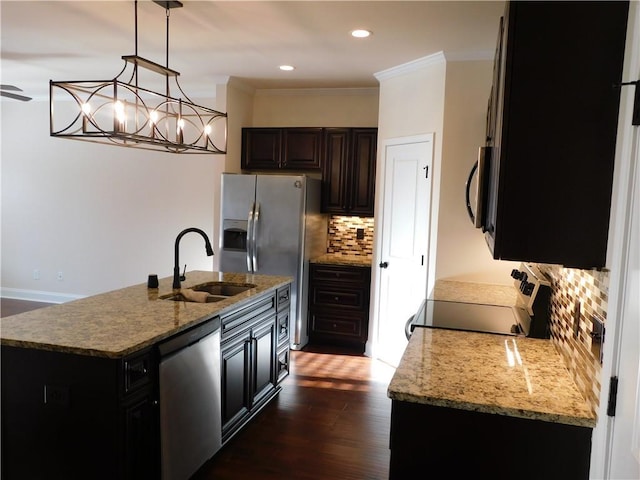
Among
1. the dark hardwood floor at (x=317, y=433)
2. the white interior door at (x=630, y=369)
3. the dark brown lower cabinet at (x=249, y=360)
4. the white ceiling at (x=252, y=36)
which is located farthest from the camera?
the white ceiling at (x=252, y=36)

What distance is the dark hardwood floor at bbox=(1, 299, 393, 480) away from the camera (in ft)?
8.84

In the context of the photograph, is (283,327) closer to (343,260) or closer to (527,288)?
(343,260)

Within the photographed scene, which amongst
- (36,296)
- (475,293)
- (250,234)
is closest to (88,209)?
(36,296)

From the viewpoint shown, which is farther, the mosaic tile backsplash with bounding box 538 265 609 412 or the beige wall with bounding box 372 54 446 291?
the beige wall with bounding box 372 54 446 291

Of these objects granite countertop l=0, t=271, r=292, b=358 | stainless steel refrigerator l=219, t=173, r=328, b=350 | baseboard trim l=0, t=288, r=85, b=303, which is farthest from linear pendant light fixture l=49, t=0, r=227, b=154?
baseboard trim l=0, t=288, r=85, b=303

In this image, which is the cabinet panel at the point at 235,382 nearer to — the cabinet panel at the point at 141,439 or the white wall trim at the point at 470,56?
the cabinet panel at the point at 141,439

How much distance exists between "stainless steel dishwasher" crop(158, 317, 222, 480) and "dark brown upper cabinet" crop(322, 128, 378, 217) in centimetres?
265

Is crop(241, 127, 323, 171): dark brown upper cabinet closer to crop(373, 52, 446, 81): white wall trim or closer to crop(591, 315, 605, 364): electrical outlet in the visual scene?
crop(373, 52, 446, 81): white wall trim

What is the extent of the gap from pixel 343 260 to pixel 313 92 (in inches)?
72.3

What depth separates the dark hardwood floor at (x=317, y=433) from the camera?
270 centimetres

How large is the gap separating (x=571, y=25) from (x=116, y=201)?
5.70m

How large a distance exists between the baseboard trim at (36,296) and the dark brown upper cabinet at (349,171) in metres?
3.64

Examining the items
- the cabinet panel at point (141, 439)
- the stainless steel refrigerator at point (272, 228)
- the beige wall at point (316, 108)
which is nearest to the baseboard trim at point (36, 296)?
the stainless steel refrigerator at point (272, 228)

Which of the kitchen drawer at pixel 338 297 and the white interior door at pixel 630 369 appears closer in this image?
the white interior door at pixel 630 369
